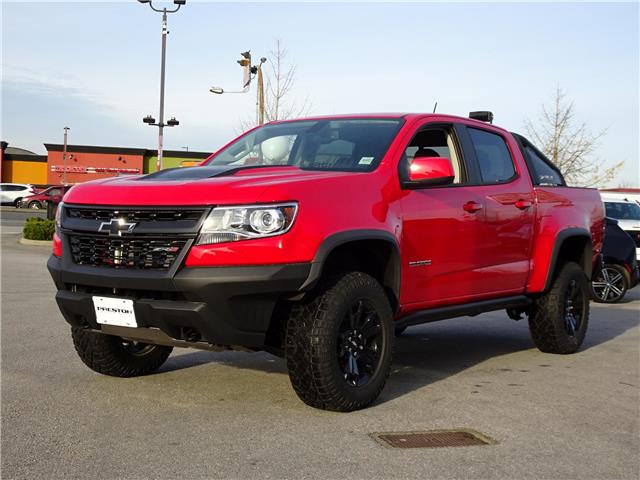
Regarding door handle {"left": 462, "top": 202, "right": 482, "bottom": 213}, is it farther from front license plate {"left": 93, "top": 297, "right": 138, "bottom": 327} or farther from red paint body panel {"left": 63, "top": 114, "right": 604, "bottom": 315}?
front license plate {"left": 93, "top": 297, "right": 138, "bottom": 327}

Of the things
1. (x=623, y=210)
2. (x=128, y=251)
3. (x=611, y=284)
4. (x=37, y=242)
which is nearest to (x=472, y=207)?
(x=128, y=251)

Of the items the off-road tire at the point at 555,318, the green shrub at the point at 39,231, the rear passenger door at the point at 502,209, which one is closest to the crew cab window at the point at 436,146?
the rear passenger door at the point at 502,209

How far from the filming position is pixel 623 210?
15.2 meters

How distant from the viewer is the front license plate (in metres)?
4.61

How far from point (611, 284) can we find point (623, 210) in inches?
133

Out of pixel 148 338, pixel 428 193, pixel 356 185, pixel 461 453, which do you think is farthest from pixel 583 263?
pixel 148 338

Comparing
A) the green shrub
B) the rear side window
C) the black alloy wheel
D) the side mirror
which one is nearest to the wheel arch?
the black alloy wheel

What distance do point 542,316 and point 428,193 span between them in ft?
7.30

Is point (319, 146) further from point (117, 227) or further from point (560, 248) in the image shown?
point (560, 248)

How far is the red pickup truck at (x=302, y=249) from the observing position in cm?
448

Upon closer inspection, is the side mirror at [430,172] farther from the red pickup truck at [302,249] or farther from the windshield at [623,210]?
the windshield at [623,210]

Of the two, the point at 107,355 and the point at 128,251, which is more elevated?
the point at 128,251

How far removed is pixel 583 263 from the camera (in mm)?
7805

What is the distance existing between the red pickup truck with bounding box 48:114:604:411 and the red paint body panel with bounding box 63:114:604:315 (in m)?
0.01
